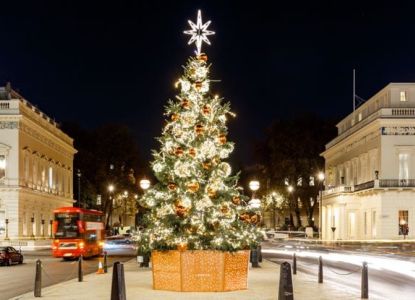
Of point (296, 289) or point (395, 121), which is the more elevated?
point (395, 121)

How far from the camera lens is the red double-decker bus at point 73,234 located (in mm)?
50938

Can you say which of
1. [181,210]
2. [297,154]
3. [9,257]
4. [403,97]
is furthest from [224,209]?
[297,154]

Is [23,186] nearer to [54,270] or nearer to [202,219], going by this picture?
[54,270]

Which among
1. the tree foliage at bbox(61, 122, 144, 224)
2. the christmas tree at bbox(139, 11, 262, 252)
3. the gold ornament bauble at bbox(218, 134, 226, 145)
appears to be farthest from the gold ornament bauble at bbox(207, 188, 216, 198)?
the tree foliage at bbox(61, 122, 144, 224)

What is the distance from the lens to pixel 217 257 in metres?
22.1

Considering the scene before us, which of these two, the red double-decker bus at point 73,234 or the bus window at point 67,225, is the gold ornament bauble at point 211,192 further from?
the bus window at point 67,225

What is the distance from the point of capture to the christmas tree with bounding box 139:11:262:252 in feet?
74.1

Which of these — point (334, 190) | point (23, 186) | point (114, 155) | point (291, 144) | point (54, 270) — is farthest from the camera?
point (114, 155)

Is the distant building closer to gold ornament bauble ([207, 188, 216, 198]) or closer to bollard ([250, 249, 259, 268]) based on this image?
bollard ([250, 249, 259, 268])

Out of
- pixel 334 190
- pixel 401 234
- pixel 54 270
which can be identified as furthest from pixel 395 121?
pixel 54 270

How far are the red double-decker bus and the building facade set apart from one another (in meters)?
27.6

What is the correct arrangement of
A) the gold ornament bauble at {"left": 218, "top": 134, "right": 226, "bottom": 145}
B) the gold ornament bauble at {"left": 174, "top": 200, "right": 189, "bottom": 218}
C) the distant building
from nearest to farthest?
the gold ornament bauble at {"left": 174, "top": 200, "right": 189, "bottom": 218}
the gold ornament bauble at {"left": 218, "top": 134, "right": 226, "bottom": 145}
the distant building

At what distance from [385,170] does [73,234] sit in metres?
33.2

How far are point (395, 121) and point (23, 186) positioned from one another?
124 ft
